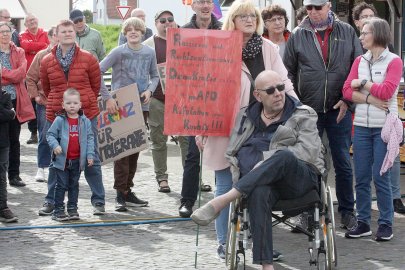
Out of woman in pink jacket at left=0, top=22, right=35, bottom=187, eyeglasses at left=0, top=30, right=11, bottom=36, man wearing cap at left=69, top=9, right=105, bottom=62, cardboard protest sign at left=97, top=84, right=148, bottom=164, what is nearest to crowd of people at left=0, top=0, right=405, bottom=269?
cardboard protest sign at left=97, top=84, right=148, bottom=164

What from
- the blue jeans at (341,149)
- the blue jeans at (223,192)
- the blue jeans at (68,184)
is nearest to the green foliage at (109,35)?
the blue jeans at (68,184)

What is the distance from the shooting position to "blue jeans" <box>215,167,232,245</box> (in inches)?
334

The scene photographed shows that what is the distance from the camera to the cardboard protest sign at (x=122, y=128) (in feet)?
36.8

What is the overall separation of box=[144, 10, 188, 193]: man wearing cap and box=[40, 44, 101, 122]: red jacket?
1407 mm

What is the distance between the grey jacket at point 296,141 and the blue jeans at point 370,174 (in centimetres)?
110

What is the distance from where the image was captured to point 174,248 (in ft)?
29.3

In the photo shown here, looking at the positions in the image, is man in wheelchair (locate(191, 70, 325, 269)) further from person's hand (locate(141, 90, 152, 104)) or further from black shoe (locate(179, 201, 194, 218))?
person's hand (locate(141, 90, 152, 104))

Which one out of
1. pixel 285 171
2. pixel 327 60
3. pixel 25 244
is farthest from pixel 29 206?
pixel 285 171

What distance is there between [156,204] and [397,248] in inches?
119

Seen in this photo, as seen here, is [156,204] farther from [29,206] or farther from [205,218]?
[205,218]

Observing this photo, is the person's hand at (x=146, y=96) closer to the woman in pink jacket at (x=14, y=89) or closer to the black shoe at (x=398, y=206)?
the woman in pink jacket at (x=14, y=89)

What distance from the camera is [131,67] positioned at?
37.7 ft

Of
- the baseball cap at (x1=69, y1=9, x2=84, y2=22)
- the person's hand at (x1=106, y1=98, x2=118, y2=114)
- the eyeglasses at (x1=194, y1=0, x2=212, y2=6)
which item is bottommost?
the person's hand at (x1=106, y1=98, x2=118, y2=114)

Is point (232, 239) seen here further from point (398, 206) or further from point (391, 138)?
point (398, 206)
